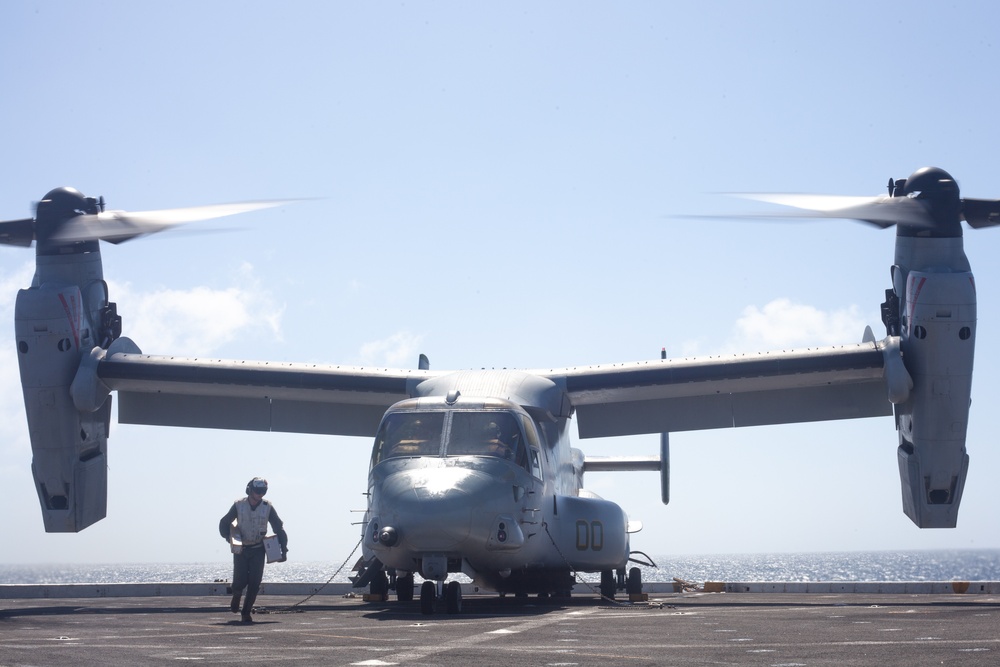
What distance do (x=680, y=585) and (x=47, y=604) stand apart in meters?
12.0

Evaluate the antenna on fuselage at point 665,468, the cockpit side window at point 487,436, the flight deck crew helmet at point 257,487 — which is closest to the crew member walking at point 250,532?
the flight deck crew helmet at point 257,487

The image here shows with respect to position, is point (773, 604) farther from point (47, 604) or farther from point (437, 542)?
point (47, 604)

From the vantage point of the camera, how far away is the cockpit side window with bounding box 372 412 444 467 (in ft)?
50.0

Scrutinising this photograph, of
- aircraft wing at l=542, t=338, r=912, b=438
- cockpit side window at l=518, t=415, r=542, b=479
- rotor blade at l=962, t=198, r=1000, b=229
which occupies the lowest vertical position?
cockpit side window at l=518, t=415, r=542, b=479

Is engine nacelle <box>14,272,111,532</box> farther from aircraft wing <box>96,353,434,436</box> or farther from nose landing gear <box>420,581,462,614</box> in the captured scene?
nose landing gear <box>420,581,462,614</box>

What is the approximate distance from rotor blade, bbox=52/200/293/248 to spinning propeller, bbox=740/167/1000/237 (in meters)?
9.81

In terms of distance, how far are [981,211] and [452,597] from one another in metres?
11.5

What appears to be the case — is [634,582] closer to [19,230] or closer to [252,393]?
[252,393]

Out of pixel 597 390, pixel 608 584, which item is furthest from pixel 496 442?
pixel 597 390

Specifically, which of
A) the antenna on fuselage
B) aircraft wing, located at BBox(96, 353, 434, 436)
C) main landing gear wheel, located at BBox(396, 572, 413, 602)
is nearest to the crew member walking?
main landing gear wheel, located at BBox(396, 572, 413, 602)

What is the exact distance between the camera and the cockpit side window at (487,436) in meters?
15.2

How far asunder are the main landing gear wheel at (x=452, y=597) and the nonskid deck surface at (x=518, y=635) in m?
0.15

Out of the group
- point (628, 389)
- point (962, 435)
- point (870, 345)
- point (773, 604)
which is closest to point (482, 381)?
point (628, 389)

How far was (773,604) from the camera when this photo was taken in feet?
54.6
